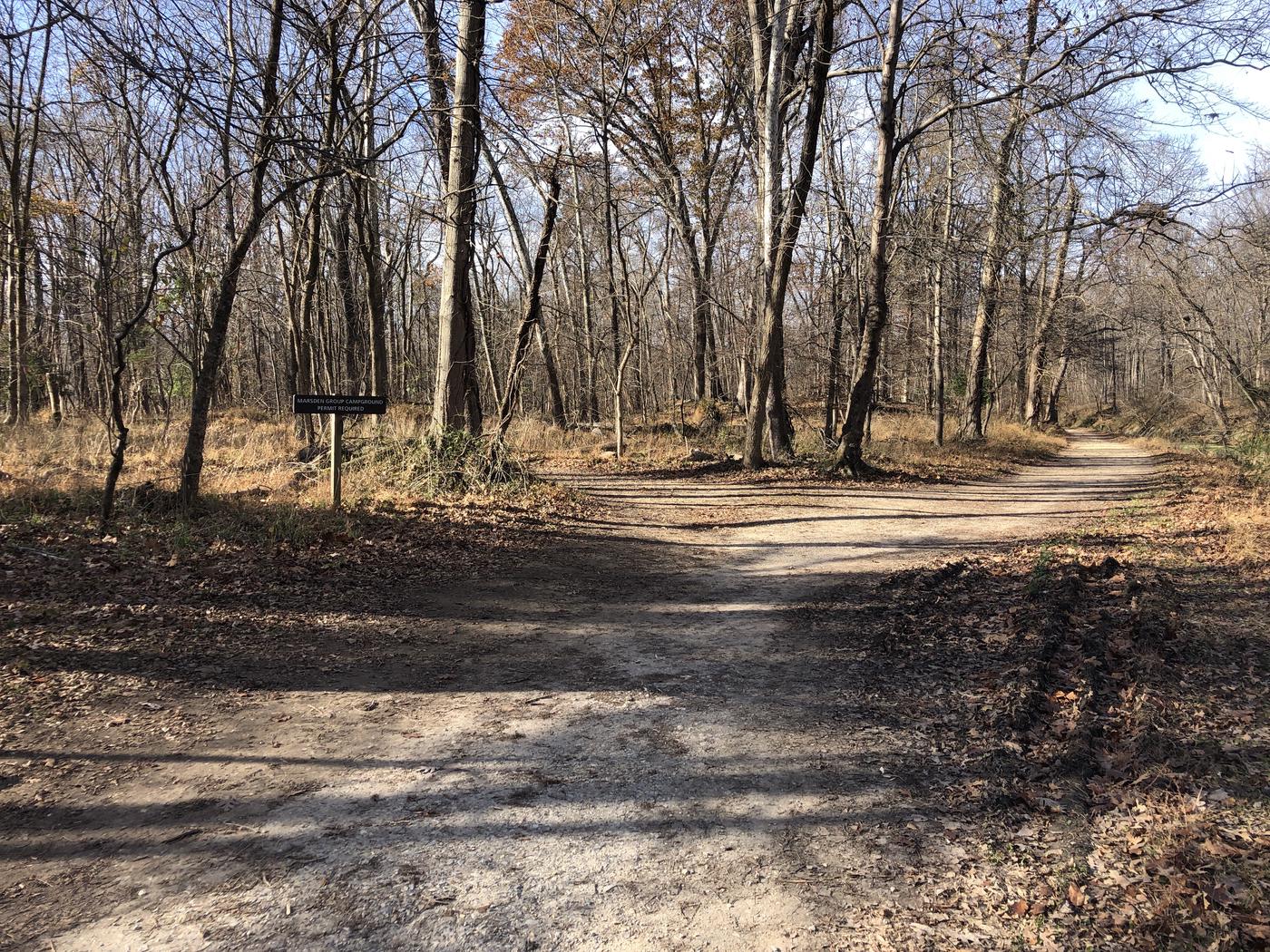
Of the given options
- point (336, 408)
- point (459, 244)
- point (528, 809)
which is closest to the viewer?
point (528, 809)

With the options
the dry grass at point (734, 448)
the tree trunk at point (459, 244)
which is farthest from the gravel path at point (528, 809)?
the dry grass at point (734, 448)

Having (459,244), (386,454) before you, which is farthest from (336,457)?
(459,244)

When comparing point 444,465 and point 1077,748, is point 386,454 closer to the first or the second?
point 444,465

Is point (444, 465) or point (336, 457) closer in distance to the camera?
point (336, 457)

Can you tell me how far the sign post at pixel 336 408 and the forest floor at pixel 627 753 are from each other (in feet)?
6.45

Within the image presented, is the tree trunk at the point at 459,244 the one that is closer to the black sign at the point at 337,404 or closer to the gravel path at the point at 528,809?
the black sign at the point at 337,404

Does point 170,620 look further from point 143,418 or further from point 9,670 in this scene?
point 143,418

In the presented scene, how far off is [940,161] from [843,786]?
22.0 m

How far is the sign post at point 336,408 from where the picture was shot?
9.07 meters

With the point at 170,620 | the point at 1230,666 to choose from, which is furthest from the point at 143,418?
the point at 1230,666

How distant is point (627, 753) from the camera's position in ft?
12.8

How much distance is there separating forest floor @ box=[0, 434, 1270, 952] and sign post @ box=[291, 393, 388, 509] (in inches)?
77.4

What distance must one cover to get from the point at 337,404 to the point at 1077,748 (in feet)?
28.3

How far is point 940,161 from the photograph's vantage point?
20.9 metres
